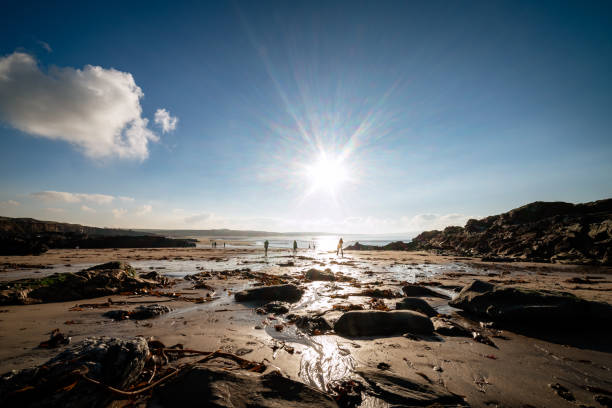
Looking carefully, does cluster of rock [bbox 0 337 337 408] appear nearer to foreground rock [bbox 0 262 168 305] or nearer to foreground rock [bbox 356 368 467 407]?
foreground rock [bbox 356 368 467 407]

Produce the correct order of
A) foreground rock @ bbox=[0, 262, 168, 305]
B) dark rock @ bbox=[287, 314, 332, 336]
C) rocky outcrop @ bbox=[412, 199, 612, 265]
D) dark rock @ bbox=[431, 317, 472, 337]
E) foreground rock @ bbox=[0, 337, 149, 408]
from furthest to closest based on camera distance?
rocky outcrop @ bbox=[412, 199, 612, 265]
foreground rock @ bbox=[0, 262, 168, 305]
dark rock @ bbox=[287, 314, 332, 336]
dark rock @ bbox=[431, 317, 472, 337]
foreground rock @ bbox=[0, 337, 149, 408]

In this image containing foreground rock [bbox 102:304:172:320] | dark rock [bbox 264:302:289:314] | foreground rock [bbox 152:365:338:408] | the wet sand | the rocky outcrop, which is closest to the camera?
foreground rock [bbox 152:365:338:408]

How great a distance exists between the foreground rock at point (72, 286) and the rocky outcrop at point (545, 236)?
27083mm

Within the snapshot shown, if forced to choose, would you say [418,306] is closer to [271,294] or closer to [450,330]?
[450,330]

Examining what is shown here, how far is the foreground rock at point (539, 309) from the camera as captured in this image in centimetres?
526

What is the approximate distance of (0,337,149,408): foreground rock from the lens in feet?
7.14

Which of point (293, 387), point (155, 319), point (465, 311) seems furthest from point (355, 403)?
point (465, 311)

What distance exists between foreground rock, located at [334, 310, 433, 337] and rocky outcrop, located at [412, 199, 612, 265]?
71.5ft

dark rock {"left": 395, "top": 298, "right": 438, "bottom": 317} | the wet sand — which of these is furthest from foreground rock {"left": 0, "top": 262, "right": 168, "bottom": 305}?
dark rock {"left": 395, "top": 298, "right": 438, "bottom": 317}

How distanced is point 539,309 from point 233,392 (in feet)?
22.2

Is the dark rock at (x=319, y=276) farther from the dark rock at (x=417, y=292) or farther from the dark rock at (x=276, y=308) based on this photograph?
the dark rock at (x=276, y=308)

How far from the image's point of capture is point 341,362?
398cm

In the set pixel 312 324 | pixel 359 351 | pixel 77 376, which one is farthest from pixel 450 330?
pixel 77 376

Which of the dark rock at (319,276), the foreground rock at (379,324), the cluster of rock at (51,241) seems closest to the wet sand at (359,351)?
the foreground rock at (379,324)
